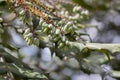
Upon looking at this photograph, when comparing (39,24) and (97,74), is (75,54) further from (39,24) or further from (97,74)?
(39,24)

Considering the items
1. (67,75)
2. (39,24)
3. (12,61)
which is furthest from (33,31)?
(67,75)

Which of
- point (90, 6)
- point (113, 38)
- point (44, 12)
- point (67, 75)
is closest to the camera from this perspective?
point (44, 12)

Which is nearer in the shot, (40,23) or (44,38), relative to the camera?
(40,23)

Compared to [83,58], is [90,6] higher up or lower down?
higher up

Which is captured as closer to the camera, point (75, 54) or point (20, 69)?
point (20, 69)

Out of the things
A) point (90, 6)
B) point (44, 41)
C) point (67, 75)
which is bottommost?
point (67, 75)

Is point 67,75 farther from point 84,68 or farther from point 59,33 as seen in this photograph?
point 59,33

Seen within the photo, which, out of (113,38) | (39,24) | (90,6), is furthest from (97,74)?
(90,6)

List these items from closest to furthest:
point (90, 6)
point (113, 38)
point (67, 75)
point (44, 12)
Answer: point (44, 12) → point (67, 75) → point (113, 38) → point (90, 6)

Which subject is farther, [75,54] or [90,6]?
[90,6]
